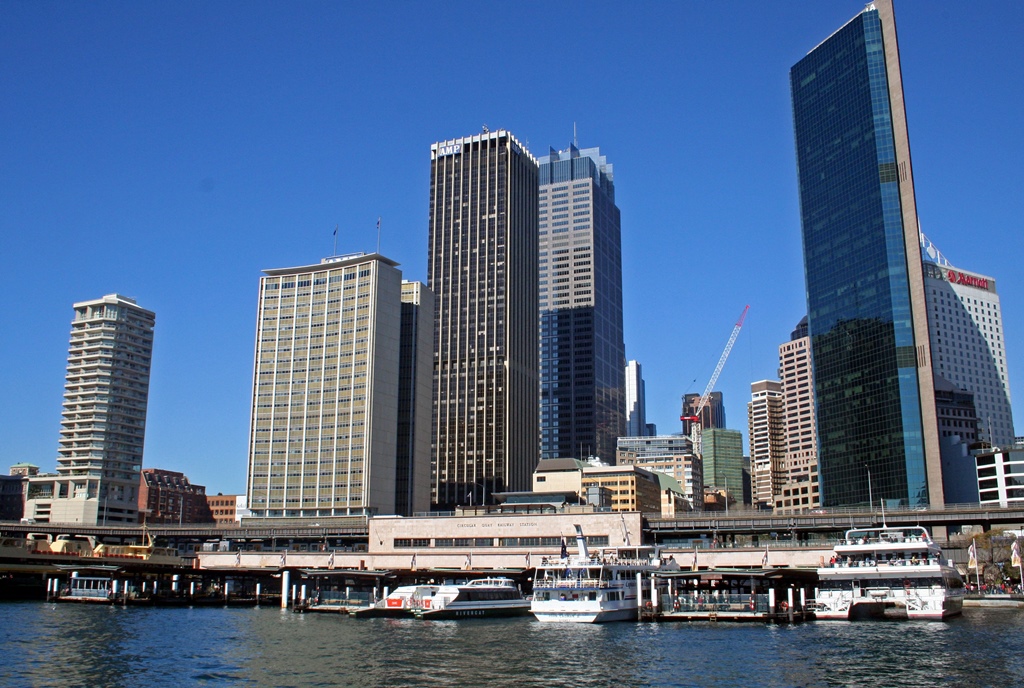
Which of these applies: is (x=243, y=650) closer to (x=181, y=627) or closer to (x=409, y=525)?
(x=181, y=627)

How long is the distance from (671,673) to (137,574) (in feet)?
381

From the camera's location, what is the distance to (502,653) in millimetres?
77938

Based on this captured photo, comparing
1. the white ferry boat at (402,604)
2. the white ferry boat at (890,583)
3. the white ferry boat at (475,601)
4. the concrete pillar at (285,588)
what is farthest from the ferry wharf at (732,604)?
the concrete pillar at (285,588)

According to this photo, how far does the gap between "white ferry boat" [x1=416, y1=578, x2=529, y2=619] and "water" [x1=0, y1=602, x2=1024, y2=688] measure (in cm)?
770

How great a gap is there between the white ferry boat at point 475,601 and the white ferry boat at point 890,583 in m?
41.0

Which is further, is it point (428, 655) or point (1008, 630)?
point (1008, 630)

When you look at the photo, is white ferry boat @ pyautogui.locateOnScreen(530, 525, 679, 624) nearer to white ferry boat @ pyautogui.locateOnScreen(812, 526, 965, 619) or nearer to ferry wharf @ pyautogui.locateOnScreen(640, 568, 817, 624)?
ferry wharf @ pyautogui.locateOnScreen(640, 568, 817, 624)

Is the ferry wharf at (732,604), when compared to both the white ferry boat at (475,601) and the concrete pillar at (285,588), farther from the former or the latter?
the concrete pillar at (285,588)

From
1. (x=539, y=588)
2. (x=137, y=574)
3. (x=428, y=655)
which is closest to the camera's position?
(x=428, y=655)

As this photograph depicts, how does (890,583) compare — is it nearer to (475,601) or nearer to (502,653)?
(475,601)

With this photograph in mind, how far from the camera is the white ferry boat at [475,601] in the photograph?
387 feet

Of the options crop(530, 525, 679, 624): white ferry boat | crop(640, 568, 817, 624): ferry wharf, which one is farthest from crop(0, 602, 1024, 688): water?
crop(640, 568, 817, 624): ferry wharf

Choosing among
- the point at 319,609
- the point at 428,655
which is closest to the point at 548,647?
the point at 428,655

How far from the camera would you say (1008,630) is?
296ft
